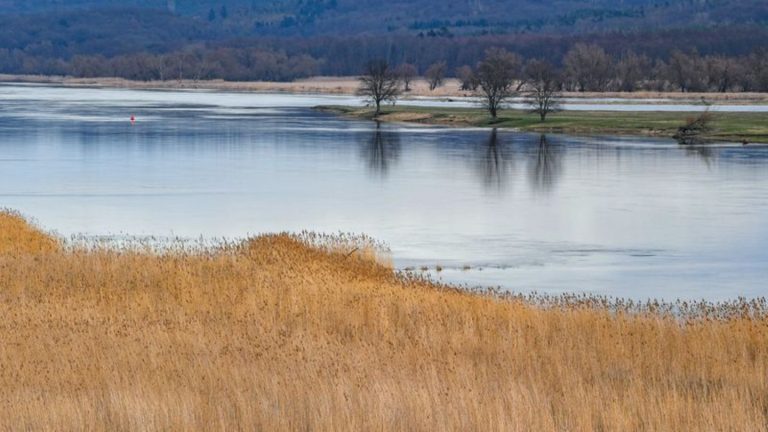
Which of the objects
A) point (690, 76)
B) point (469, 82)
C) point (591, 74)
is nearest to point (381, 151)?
point (690, 76)

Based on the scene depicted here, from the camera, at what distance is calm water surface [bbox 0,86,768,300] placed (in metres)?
25.8

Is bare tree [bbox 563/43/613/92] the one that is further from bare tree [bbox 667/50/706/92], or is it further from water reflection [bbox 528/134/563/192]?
water reflection [bbox 528/134/563/192]

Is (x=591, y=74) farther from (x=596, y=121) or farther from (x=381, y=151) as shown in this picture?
(x=381, y=151)

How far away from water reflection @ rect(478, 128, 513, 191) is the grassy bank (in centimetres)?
1024

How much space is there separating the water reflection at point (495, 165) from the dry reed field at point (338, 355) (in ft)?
72.4

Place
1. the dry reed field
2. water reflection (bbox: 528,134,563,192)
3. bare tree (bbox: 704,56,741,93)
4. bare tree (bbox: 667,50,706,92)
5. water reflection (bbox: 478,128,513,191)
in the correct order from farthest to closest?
bare tree (bbox: 667,50,706,92) < bare tree (bbox: 704,56,741,93) < water reflection (bbox: 478,128,513,191) < water reflection (bbox: 528,134,563,192) < the dry reed field

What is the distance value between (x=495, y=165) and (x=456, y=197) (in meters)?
11.6

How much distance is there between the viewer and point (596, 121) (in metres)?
76.6

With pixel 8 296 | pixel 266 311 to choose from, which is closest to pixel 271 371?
pixel 266 311

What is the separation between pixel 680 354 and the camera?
1520 cm

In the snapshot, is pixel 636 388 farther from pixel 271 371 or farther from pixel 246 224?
pixel 246 224

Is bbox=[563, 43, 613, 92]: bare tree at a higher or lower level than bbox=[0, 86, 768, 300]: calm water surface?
higher

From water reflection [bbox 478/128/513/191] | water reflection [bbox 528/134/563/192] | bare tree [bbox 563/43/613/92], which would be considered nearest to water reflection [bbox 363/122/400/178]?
water reflection [bbox 478/128/513/191]

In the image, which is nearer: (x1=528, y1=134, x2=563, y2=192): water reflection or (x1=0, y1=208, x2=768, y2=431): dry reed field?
(x1=0, y1=208, x2=768, y2=431): dry reed field
